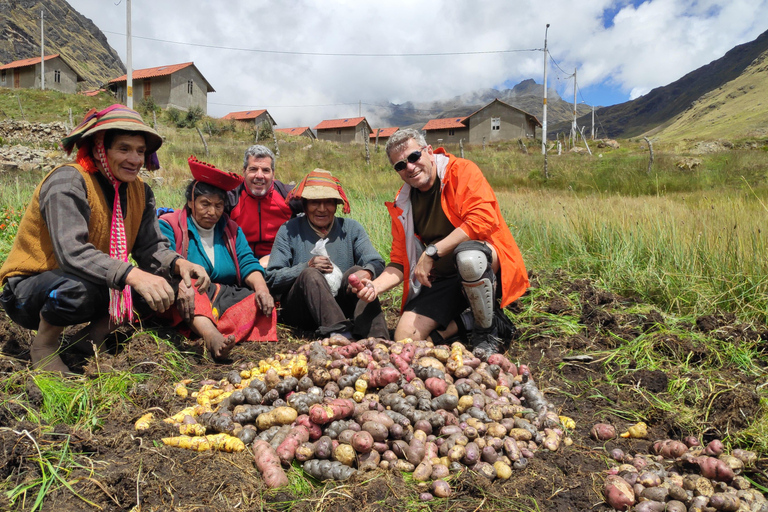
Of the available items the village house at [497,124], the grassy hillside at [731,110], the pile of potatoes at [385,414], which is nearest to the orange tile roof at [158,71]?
the village house at [497,124]

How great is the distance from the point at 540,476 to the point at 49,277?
97.6 inches

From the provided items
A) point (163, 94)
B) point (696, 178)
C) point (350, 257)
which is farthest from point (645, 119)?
Result: point (350, 257)

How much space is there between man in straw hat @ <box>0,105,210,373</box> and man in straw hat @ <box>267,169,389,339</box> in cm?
83

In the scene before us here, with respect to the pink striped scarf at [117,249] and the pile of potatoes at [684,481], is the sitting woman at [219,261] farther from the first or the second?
the pile of potatoes at [684,481]

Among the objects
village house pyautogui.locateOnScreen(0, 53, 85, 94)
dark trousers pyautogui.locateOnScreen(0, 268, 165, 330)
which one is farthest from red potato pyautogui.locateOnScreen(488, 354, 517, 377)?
village house pyautogui.locateOnScreen(0, 53, 85, 94)

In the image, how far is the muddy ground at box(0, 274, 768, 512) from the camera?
150 cm

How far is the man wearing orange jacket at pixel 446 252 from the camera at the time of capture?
282 cm

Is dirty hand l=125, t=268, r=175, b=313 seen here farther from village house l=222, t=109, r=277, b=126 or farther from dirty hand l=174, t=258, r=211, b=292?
village house l=222, t=109, r=277, b=126

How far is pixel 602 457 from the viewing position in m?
1.90

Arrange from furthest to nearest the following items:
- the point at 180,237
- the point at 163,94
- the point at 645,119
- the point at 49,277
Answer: the point at 645,119 < the point at 163,94 < the point at 180,237 < the point at 49,277

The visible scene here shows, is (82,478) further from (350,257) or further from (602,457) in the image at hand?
(350,257)

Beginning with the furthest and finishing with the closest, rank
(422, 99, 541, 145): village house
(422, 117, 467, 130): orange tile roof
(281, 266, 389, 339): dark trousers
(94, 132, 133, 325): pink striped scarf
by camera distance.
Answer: (422, 117, 467, 130): orange tile roof → (422, 99, 541, 145): village house → (281, 266, 389, 339): dark trousers → (94, 132, 133, 325): pink striped scarf

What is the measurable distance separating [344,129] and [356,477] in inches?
1925

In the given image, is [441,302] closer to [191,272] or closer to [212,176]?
[191,272]
